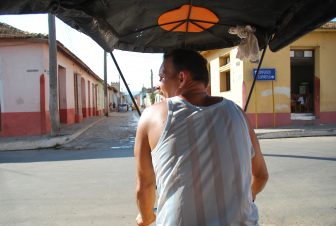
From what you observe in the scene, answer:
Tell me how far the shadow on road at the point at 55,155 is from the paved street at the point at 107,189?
1.2 inches

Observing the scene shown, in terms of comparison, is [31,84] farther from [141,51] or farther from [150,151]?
[150,151]

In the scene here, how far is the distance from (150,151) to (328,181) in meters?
5.68

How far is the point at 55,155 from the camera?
10930mm

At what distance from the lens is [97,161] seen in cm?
928

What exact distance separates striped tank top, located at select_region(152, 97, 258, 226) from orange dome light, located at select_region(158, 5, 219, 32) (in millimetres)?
1542

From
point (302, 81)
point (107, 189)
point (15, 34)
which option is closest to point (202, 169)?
point (107, 189)

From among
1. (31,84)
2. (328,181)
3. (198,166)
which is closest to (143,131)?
(198,166)

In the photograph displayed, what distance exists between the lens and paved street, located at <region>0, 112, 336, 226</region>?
15.7 feet

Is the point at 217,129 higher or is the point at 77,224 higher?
the point at 217,129

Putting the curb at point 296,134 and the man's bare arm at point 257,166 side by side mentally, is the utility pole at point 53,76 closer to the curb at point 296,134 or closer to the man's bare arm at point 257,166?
the curb at point 296,134

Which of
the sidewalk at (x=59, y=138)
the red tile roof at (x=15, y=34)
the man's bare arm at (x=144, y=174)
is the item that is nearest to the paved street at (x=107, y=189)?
Answer: the sidewalk at (x=59, y=138)

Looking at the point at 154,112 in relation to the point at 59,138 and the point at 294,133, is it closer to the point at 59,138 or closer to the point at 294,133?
the point at 59,138

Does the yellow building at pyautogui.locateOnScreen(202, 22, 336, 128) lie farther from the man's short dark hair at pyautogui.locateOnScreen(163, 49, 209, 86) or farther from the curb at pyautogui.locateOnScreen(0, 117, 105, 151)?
the man's short dark hair at pyautogui.locateOnScreen(163, 49, 209, 86)

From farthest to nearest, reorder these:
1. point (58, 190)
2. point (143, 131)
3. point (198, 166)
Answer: point (58, 190) → point (143, 131) → point (198, 166)
